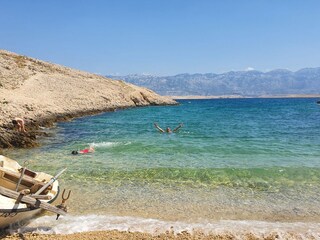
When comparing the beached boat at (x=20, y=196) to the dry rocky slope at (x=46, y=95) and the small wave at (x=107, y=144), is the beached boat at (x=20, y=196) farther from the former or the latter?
the dry rocky slope at (x=46, y=95)

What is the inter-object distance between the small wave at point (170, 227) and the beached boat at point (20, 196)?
56 centimetres

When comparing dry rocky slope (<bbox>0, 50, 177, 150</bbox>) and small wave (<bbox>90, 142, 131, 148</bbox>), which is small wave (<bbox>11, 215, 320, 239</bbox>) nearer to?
small wave (<bbox>90, 142, 131, 148</bbox>)

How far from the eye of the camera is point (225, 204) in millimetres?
14594

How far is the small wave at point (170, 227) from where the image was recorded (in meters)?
11.8

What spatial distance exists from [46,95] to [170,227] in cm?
5153

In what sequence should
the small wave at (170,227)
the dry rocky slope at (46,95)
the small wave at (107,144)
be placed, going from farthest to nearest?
the dry rocky slope at (46,95), the small wave at (107,144), the small wave at (170,227)

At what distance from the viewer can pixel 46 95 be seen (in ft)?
194

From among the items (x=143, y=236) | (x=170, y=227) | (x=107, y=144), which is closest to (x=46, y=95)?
(x=107, y=144)

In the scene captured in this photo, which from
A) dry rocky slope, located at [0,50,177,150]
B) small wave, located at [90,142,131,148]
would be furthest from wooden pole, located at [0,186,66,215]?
dry rocky slope, located at [0,50,177,150]

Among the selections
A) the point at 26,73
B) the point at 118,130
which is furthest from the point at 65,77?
the point at 118,130

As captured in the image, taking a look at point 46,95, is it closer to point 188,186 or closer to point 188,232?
point 188,186

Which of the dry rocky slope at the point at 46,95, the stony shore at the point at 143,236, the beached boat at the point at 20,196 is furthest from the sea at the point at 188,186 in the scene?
the dry rocky slope at the point at 46,95

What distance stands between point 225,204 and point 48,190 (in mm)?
7334

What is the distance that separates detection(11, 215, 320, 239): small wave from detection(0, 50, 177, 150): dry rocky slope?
16.9 meters
